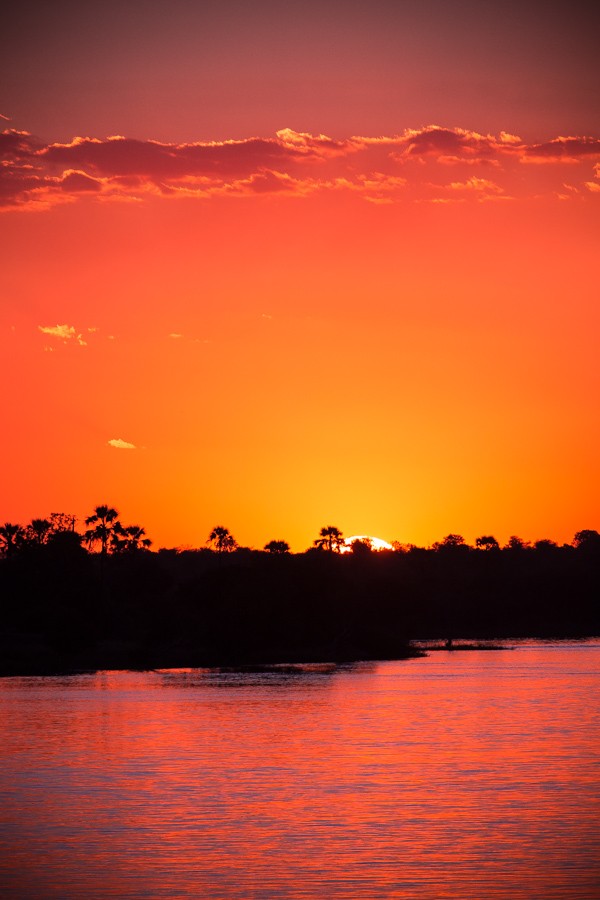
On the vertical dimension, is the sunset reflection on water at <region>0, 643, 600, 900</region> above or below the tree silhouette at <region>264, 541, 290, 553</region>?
below

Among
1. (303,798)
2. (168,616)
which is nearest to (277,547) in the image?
(168,616)

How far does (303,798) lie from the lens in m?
48.1

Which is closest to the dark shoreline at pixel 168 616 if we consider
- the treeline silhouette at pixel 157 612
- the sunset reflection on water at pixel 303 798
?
the treeline silhouette at pixel 157 612

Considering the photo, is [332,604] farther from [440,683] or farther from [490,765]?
[490,765]

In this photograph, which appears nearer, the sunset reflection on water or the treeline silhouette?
the sunset reflection on water

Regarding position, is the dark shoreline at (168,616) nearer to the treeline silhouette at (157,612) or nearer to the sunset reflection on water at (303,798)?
the treeline silhouette at (157,612)

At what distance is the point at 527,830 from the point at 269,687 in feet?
266

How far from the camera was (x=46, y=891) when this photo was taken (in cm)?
3197

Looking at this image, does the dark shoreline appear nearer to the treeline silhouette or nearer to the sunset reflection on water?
the treeline silhouette

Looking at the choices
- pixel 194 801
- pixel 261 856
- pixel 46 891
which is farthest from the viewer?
pixel 194 801

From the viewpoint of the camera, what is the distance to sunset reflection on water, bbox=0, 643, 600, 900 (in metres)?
33.2

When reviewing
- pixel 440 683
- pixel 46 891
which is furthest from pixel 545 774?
pixel 440 683

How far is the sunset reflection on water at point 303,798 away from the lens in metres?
33.2

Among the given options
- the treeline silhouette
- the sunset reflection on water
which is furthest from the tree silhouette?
the sunset reflection on water
